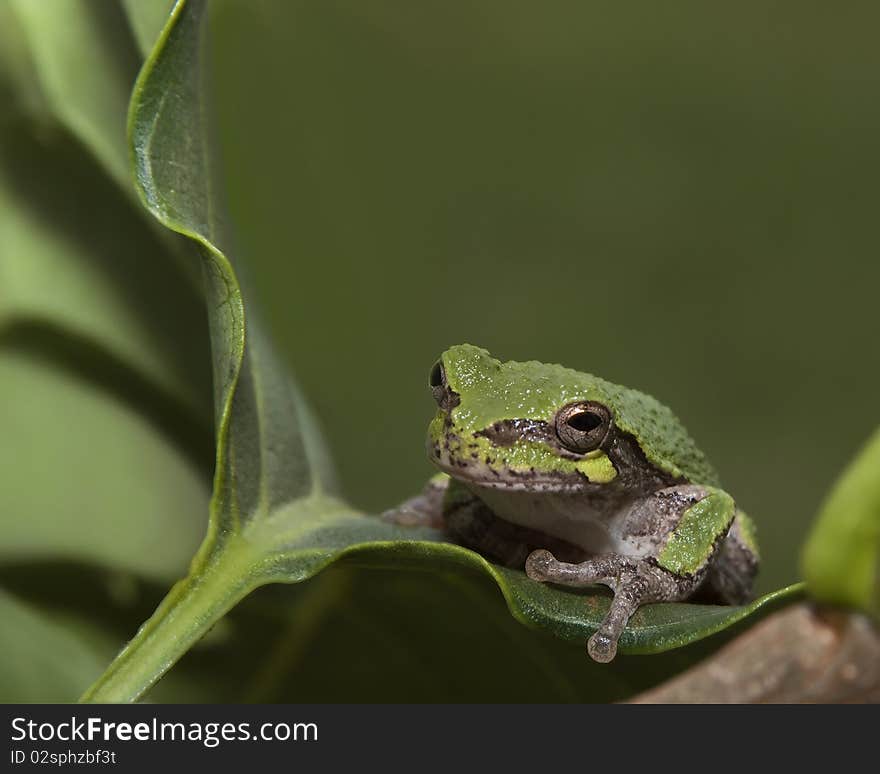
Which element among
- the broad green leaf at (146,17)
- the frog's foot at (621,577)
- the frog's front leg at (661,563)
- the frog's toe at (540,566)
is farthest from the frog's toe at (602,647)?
the broad green leaf at (146,17)

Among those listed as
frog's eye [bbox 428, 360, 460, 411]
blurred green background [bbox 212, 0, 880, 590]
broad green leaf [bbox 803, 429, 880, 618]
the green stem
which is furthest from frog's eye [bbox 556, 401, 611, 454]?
broad green leaf [bbox 803, 429, 880, 618]

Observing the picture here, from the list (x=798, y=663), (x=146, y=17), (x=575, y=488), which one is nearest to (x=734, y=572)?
(x=575, y=488)

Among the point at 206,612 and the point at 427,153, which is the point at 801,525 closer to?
the point at 427,153

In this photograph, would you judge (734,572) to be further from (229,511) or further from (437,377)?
(229,511)

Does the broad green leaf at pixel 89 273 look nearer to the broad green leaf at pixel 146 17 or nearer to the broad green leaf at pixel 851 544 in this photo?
the broad green leaf at pixel 146 17

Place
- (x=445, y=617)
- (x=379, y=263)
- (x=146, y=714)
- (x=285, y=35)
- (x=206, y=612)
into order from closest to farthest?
(x=206, y=612) < (x=146, y=714) < (x=445, y=617) < (x=285, y=35) < (x=379, y=263)

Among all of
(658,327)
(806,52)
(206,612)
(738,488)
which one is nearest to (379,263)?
(658,327)
